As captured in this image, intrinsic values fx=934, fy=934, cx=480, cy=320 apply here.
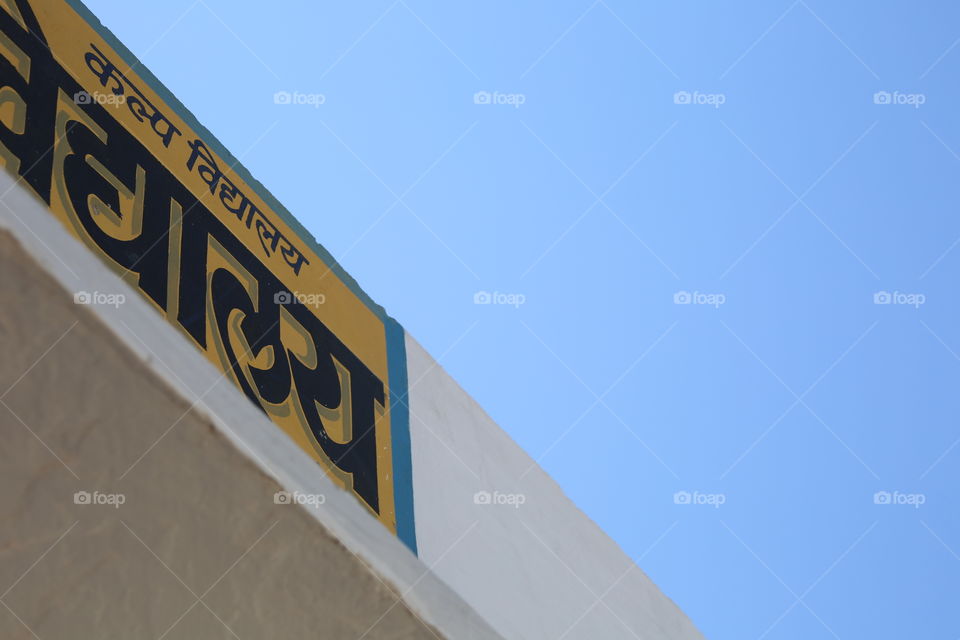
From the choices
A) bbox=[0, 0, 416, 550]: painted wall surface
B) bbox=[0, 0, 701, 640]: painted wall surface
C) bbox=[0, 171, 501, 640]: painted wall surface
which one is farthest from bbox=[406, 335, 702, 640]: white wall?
bbox=[0, 171, 501, 640]: painted wall surface

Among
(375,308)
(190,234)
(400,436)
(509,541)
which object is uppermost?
(190,234)

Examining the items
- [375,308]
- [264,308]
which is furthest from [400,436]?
[375,308]

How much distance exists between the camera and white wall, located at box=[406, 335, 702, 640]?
1.76 m

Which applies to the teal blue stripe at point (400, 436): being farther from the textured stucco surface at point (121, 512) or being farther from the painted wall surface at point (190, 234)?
the textured stucco surface at point (121, 512)

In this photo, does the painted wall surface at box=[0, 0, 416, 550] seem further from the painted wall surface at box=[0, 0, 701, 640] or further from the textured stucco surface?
the textured stucco surface

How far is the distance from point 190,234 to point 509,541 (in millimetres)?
1047

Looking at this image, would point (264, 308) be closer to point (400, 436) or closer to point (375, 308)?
point (400, 436)

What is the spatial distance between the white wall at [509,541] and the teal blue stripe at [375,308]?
0.12 feet

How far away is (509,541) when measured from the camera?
215 centimetres

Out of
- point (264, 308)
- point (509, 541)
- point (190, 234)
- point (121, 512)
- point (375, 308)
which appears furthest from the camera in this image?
point (375, 308)

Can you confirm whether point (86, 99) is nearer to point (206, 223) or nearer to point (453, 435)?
point (206, 223)

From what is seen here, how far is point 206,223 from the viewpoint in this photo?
163 centimetres

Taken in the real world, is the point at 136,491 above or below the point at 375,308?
below

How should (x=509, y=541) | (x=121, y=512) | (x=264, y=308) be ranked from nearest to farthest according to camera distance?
1. (x=121, y=512)
2. (x=264, y=308)
3. (x=509, y=541)
